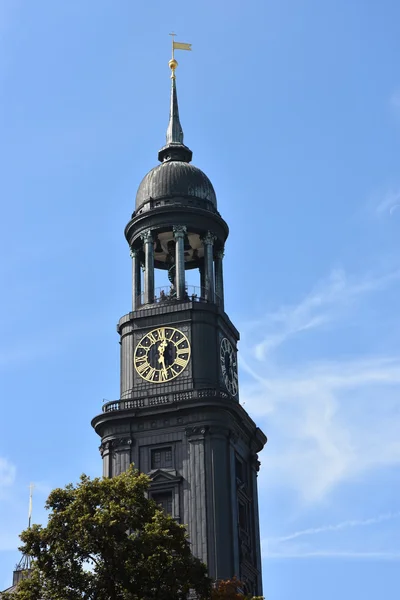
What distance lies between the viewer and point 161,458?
7394cm

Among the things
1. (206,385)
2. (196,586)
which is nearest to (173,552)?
(196,586)

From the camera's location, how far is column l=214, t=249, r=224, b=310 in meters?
81.6

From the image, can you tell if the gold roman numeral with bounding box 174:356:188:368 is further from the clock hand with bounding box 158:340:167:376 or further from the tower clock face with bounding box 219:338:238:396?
the tower clock face with bounding box 219:338:238:396

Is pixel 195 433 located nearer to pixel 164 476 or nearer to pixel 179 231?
pixel 164 476

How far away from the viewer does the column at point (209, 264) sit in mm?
80812

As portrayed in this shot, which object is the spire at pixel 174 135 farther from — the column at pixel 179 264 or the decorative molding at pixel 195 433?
the decorative molding at pixel 195 433

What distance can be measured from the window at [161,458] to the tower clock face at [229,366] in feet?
20.3

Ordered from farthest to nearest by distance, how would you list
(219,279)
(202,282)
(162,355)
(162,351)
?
(202,282)
(219,279)
(162,351)
(162,355)

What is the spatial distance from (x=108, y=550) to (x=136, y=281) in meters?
32.9

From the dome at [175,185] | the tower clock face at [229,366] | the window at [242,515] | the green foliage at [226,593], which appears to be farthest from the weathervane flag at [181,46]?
the green foliage at [226,593]

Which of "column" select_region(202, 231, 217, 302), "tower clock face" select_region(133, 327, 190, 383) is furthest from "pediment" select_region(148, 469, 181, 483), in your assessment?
"column" select_region(202, 231, 217, 302)

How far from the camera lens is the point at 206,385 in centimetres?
7556

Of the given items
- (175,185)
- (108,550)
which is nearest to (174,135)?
(175,185)

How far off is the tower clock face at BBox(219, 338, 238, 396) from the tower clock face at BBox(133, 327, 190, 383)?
8.72 feet
